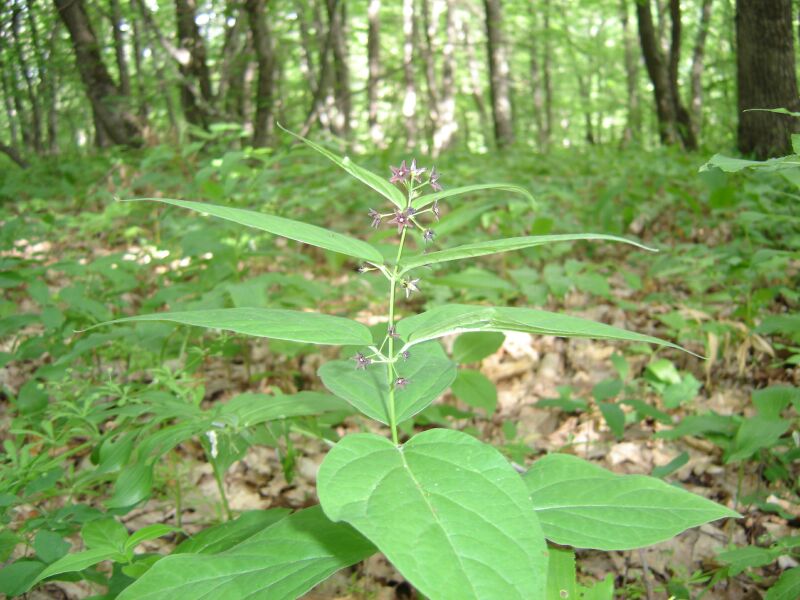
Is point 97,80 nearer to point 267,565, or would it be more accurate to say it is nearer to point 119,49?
point 119,49

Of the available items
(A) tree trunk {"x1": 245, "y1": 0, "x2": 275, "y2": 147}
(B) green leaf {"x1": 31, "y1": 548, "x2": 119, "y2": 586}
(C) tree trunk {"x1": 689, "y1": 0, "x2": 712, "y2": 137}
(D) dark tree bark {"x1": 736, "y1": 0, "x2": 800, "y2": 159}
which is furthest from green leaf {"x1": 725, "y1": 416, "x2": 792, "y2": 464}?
(C) tree trunk {"x1": 689, "y1": 0, "x2": 712, "y2": 137}

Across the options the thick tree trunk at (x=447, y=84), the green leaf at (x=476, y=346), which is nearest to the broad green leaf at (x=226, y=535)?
the green leaf at (x=476, y=346)

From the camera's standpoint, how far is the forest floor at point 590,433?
2.05m

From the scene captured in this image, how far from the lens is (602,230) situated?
5195 millimetres

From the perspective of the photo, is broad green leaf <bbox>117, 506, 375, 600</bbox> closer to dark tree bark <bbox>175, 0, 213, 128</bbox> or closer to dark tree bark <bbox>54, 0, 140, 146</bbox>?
dark tree bark <bbox>175, 0, 213, 128</bbox>

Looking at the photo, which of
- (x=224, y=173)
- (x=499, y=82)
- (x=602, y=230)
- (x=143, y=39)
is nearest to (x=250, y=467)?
(x=224, y=173)

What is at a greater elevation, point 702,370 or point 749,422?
point 749,422

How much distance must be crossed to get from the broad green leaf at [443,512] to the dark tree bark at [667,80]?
9.01 m

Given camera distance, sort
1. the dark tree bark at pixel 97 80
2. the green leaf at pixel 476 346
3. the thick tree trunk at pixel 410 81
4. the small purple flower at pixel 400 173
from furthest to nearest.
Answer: the thick tree trunk at pixel 410 81 < the dark tree bark at pixel 97 80 < the green leaf at pixel 476 346 < the small purple flower at pixel 400 173

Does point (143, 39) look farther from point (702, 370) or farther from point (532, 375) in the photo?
point (702, 370)

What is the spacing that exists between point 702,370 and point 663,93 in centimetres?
718

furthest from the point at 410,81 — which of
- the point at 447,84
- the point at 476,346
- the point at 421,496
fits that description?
the point at 421,496

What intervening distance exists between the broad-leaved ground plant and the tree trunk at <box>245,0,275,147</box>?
6382 mm

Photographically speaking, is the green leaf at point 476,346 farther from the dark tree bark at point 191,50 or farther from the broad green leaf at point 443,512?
the dark tree bark at point 191,50
